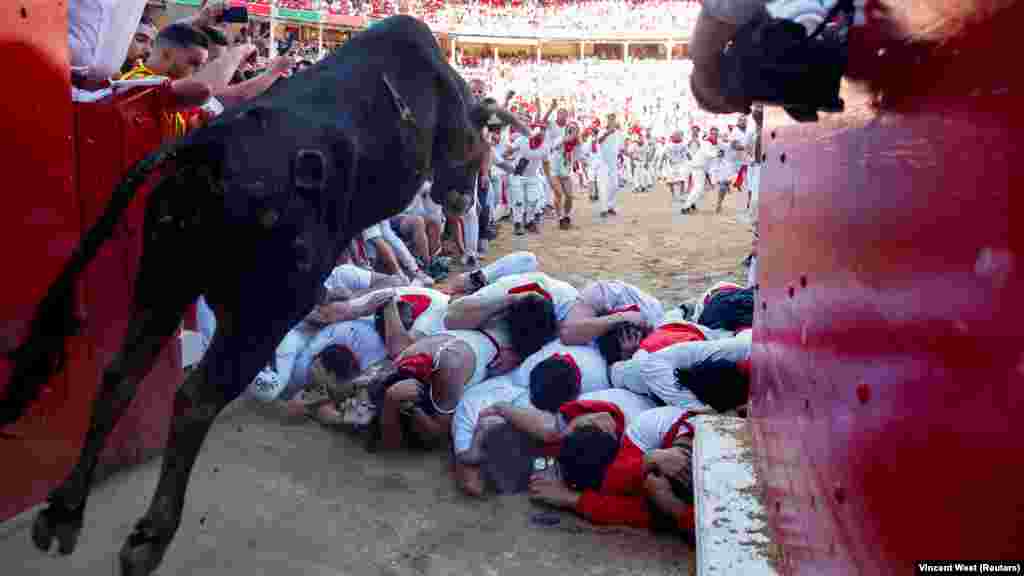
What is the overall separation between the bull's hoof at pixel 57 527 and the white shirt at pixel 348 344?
8.65 feet

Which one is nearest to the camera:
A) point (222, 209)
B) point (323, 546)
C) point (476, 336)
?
point (222, 209)

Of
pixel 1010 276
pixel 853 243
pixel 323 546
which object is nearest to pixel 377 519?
pixel 323 546

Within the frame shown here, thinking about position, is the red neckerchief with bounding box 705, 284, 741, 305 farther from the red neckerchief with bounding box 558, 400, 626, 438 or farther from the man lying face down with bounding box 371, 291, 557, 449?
the red neckerchief with bounding box 558, 400, 626, 438

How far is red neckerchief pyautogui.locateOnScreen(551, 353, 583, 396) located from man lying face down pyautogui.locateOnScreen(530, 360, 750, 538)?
1.48ft

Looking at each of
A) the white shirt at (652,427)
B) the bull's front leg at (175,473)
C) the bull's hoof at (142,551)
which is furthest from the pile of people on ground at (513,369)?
the bull's hoof at (142,551)

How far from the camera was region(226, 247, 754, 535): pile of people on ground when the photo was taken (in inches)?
142

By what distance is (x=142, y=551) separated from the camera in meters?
2.09

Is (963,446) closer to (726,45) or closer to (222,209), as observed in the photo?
(726,45)

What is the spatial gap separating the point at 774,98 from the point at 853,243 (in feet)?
0.95

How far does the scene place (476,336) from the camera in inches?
175

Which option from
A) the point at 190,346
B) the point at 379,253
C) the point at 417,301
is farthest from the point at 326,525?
the point at 379,253

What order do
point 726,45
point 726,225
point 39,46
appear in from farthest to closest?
point 726,225 < point 39,46 < point 726,45

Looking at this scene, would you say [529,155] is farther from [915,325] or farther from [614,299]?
[915,325]

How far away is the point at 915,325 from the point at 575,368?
10.6ft
